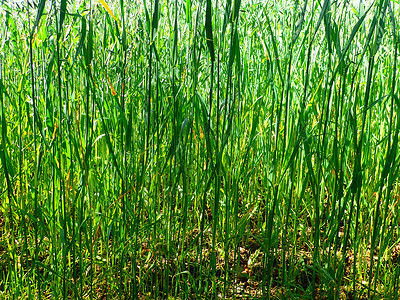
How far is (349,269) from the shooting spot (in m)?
1.50

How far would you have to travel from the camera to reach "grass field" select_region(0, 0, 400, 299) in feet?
3.37

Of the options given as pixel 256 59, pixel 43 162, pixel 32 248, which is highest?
pixel 256 59

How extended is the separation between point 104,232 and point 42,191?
1.22ft

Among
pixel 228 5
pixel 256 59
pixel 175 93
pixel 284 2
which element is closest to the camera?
pixel 228 5

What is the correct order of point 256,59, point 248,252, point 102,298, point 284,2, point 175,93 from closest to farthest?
1. point 175,93
2. point 102,298
3. point 248,252
4. point 256,59
5. point 284,2

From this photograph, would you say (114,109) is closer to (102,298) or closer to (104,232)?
(104,232)

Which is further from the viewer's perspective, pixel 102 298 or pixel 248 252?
pixel 248 252

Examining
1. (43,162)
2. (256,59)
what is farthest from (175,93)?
(256,59)

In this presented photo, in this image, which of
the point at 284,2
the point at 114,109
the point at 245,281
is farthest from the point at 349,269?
the point at 284,2

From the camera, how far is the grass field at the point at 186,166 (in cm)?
103

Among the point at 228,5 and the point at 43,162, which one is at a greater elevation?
the point at 228,5

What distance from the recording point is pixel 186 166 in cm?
129

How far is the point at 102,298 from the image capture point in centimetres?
138

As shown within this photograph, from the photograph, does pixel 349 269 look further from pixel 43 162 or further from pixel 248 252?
pixel 43 162
